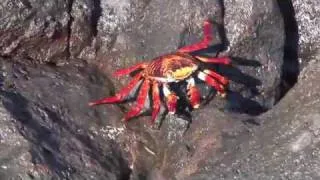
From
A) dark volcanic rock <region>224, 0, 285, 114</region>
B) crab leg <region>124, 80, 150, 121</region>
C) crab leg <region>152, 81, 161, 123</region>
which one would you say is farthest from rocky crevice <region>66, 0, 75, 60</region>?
dark volcanic rock <region>224, 0, 285, 114</region>

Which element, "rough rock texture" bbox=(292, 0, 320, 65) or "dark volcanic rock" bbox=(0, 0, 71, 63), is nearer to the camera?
"dark volcanic rock" bbox=(0, 0, 71, 63)

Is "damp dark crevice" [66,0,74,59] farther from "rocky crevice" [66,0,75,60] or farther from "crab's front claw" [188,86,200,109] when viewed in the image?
"crab's front claw" [188,86,200,109]

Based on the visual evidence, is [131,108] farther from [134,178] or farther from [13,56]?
[13,56]

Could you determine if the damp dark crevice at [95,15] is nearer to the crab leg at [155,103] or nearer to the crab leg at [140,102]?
the crab leg at [140,102]

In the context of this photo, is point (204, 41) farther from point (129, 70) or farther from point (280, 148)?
point (280, 148)

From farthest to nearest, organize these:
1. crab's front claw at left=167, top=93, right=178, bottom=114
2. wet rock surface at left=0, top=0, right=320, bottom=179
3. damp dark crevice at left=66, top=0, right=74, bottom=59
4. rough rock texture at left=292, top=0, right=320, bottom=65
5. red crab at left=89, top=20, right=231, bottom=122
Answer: rough rock texture at left=292, top=0, right=320, bottom=65, damp dark crevice at left=66, top=0, right=74, bottom=59, red crab at left=89, top=20, right=231, bottom=122, crab's front claw at left=167, top=93, right=178, bottom=114, wet rock surface at left=0, top=0, right=320, bottom=179
